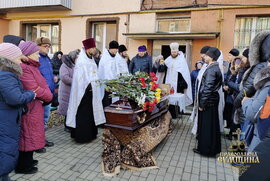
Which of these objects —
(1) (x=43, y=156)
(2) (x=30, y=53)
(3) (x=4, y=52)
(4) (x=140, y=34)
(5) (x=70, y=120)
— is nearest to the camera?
(3) (x=4, y=52)

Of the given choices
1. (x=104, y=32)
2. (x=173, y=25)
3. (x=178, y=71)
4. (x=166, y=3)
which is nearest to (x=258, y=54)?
(x=178, y=71)

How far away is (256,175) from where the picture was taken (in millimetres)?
1204

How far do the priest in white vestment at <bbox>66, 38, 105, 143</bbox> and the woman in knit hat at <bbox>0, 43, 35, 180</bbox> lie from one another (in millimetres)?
1558

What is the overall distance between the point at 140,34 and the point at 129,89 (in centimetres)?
523

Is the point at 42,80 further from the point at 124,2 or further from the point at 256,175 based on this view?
the point at 124,2

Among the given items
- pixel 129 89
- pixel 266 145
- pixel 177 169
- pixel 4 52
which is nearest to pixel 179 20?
pixel 129 89

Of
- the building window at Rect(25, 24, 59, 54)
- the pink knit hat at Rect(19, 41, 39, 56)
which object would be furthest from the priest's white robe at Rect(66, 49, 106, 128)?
the building window at Rect(25, 24, 59, 54)

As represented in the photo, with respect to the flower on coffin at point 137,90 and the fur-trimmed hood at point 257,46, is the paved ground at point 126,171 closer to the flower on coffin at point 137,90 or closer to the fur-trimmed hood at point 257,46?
the flower on coffin at point 137,90

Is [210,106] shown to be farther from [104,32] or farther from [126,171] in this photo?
[104,32]

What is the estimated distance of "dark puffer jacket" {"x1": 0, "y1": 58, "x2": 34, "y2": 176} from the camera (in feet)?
7.27

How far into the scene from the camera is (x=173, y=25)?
8.49 m

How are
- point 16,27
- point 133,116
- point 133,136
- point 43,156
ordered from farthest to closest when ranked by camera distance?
point 16,27 → point 43,156 → point 133,136 → point 133,116

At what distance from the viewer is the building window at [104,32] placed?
957 centimetres

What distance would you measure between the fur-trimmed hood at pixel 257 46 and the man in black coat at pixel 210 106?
43.9 inches
